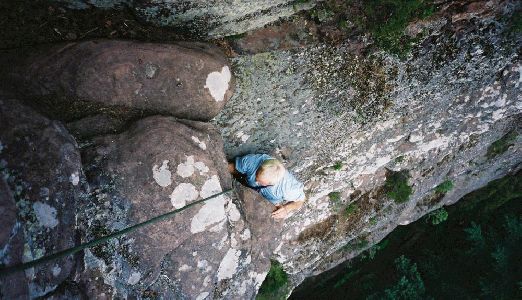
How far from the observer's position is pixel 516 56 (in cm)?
502

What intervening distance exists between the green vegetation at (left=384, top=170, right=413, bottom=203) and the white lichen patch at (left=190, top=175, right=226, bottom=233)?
13.4 ft

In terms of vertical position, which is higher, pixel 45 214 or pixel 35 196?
pixel 35 196

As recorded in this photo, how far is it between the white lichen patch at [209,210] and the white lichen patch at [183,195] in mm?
100

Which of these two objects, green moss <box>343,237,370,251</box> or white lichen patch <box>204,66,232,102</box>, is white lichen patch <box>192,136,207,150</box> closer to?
white lichen patch <box>204,66,232,102</box>

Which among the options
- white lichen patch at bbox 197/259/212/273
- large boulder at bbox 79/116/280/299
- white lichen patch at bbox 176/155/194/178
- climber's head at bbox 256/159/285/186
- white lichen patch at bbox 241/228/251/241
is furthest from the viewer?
climber's head at bbox 256/159/285/186

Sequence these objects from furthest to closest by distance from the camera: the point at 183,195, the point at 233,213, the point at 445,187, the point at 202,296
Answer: the point at 445,187 < the point at 233,213 < the point at 202,296 < the point at 183,195

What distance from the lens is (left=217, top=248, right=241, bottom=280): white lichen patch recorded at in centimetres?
417

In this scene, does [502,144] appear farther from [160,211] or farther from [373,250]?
[160,211]

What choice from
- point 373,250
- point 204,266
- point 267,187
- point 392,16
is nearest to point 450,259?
point 373,250

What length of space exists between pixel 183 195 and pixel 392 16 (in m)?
2.96

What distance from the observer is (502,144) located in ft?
24.3

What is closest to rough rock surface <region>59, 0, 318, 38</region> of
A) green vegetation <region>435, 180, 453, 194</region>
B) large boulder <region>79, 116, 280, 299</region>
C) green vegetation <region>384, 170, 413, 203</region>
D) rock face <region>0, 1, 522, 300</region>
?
rock face <region>0, 1, 522, 300</region>

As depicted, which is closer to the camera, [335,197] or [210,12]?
[210,12]

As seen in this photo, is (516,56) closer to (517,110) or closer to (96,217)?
(517,110)
